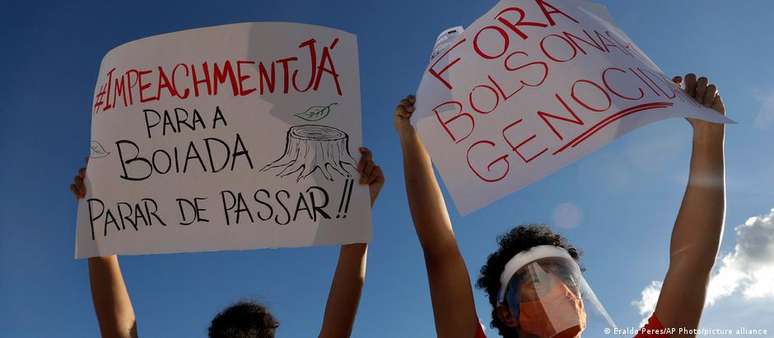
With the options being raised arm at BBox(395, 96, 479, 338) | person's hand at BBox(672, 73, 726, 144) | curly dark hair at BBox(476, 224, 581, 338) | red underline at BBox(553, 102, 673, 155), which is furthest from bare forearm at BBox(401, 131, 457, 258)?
person's hand at BBox(672, 73, 726, 144)

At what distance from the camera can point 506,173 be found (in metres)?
3.20

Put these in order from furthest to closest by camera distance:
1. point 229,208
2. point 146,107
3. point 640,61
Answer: point 146,107, point 229,208, point 640,61

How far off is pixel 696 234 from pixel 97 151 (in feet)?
11.5

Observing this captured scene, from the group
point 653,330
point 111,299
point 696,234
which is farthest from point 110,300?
point 696,234

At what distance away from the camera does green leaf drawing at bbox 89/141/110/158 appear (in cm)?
423

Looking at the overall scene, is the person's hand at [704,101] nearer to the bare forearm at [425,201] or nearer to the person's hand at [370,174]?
the bare forearm at [425,201]

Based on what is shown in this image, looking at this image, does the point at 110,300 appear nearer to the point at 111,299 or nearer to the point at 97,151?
the point at 111,299

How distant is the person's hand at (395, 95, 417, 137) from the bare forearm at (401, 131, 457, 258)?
34mm

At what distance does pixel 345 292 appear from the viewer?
3639 millimetres

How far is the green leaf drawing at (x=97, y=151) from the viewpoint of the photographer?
4228 mm

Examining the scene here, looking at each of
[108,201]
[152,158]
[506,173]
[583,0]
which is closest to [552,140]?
[506,173]

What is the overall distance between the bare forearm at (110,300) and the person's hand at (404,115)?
186cm

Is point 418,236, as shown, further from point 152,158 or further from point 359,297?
point 152,158

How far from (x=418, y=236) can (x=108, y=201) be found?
6.92 feet
